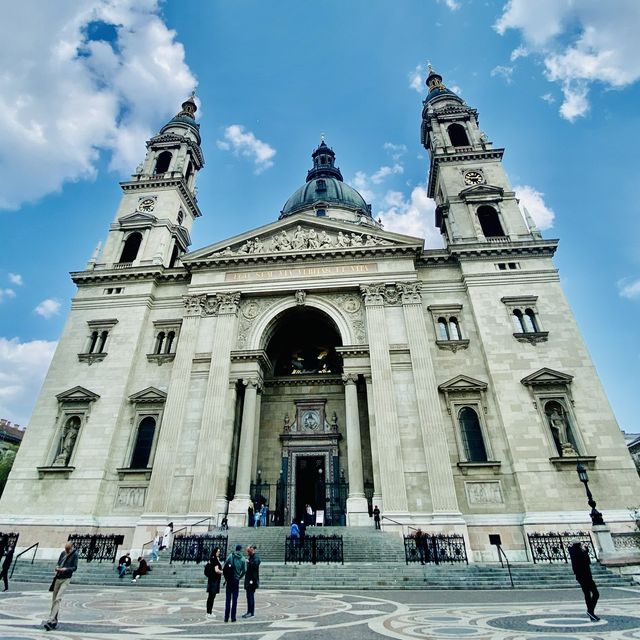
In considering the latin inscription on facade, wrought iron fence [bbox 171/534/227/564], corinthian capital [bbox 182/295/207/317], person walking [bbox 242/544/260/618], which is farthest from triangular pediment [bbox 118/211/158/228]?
person walking [bbox 242/544/260/618]

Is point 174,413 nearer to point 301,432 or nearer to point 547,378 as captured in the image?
point 301,432

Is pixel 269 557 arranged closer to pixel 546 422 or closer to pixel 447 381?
pixel 447 381

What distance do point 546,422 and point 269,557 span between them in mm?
14193

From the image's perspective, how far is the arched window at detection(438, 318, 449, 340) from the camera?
24.5 m

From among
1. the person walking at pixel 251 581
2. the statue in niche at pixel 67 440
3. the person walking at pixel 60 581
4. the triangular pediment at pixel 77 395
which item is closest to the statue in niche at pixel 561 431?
the person walking at pixel 251 581

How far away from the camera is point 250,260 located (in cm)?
2680

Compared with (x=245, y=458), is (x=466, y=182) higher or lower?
higher

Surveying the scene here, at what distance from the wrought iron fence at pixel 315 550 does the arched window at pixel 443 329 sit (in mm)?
12988

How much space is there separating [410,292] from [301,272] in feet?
22.1

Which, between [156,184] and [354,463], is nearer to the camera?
[354,463]

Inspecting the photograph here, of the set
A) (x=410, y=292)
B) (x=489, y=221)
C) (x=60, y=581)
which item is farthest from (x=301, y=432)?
(x=489, y=221)

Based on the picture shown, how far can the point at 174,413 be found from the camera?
73.9 feet

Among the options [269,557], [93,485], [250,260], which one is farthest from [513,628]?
[250,260]

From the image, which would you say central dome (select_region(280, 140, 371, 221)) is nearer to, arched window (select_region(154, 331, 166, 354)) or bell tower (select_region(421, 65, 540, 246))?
bell tower (select_region(421, 65, 540, 246))
